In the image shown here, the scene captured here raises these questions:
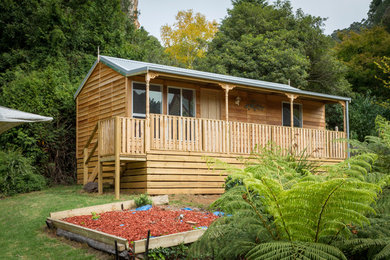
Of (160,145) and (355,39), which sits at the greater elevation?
(355,39)

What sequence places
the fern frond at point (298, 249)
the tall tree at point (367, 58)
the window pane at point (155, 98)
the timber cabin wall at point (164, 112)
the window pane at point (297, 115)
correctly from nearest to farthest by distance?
the fern frond at point (298, 249) < the timber cabin wall at point (164, 112) < the window pane at point (155, 98) < the window pane at point (297, 115) < the tall tree at point (367, 58)

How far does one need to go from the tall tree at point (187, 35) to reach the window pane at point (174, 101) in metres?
21.3

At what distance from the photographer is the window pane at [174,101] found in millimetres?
14492

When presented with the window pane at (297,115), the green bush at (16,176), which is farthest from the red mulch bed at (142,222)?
the window pane at (297,115)

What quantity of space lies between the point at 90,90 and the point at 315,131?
8543 millimetres

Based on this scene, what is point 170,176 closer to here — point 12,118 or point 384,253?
point 12,118

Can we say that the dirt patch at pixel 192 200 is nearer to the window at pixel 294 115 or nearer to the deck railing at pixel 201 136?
the deck railing at pixel 201 136

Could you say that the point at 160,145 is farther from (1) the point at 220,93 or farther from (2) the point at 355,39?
(2) the point at 355,39

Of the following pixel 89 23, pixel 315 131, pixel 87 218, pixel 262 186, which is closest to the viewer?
pixel 262 186

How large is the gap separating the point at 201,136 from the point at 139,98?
265 cm

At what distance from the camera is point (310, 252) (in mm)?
3242

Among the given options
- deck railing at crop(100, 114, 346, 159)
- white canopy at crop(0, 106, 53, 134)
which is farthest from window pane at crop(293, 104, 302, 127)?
white canopy at crop(0, 106, 53, 134)

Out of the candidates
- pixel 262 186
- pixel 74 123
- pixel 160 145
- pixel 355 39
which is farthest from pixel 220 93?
pixel 355 39

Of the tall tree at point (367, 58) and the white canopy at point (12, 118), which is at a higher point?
the tall tree at point (367, 58)
